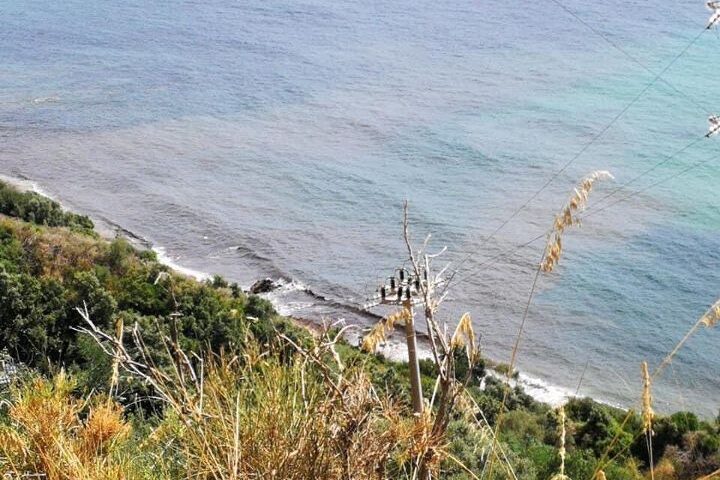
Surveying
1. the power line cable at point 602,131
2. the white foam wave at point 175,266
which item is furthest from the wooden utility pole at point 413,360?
the power line cable at point 602,131

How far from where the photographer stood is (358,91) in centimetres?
3369

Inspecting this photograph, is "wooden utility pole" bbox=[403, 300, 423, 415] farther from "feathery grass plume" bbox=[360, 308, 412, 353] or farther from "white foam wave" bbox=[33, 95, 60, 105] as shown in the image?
"white foam wave" bbox=[33, 95, 60, 105]

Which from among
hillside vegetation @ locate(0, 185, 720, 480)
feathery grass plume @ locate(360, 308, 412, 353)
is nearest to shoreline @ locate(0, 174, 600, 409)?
hillside vegetation @ locate(0, 185, 720, 480)

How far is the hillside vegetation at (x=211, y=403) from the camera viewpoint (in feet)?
8.45

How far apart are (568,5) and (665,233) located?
21.9 meters

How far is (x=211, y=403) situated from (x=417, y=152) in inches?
1010

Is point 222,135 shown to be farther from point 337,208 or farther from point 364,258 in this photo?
point 364,258

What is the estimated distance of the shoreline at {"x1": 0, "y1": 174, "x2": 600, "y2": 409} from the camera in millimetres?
16531

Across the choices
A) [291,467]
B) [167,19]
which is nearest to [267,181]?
[167,19]

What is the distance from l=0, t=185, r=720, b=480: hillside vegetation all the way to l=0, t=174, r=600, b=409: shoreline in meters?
0.64

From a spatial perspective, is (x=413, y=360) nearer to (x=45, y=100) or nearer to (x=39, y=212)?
(x=39, y=212)

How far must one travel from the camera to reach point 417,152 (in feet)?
92.4

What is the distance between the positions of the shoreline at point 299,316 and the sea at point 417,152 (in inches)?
4.4

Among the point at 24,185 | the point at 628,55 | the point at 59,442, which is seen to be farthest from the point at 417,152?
the point at 59,442
